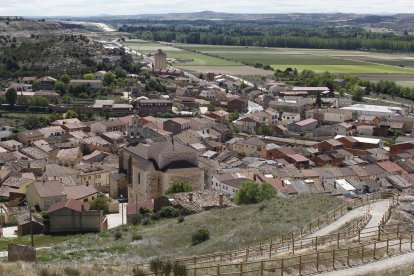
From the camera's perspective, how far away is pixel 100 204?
1369 inches

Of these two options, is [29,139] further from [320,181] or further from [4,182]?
[320,181]

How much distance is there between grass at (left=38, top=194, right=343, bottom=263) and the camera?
20.6 meters

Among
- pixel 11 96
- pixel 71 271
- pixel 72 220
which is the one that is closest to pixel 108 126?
pixel 11 96

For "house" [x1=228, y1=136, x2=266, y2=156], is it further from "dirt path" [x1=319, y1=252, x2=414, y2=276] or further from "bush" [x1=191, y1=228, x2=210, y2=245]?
"dirt path" [x1=319, y1=252, x2=414, y2=276]

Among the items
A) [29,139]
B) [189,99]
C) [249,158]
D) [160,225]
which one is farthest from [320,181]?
[189,99]

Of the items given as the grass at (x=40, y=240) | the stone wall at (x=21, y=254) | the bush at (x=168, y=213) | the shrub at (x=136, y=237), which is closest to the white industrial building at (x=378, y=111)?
the bush at (x=168, y=213)

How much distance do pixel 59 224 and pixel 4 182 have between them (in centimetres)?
1002

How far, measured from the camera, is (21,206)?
36.1 metres

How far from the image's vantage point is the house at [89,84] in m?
82.9

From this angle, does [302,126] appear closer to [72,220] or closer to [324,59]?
[72,220]

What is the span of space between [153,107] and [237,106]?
1060 cm

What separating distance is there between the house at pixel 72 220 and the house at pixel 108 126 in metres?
26.1

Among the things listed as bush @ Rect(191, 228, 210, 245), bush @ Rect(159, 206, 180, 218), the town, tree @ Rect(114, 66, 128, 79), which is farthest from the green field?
bush @ Rect(191, 228, 210, 245)

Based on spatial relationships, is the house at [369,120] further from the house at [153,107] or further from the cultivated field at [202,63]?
the cultivated field at [202,63]
